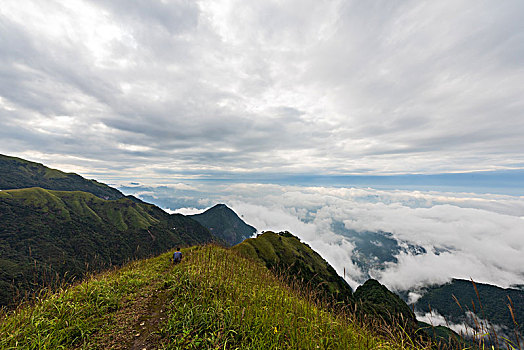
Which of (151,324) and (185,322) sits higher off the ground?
(185,322)

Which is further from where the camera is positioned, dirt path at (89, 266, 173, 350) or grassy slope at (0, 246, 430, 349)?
dirt path at (89, 266, 173, 350)

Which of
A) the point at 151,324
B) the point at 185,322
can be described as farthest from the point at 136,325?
the point at 185,322

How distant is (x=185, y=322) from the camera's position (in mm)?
7047

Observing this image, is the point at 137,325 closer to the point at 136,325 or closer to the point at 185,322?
the point at 136,325

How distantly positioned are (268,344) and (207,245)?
41.2 feet

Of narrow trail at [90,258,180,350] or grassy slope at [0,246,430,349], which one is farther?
narrow trail at [90,258,180,350]

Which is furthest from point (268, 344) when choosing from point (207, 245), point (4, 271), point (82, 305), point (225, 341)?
point (4, 271)

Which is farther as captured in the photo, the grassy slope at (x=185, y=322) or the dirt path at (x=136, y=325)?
the dirt path at (x=136, y=325)

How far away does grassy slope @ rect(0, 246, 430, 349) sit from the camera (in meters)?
6.50

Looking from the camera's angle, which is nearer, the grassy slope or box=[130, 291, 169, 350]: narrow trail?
the grassy slope

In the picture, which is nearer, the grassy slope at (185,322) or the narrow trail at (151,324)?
the grassy slope at (185,322)

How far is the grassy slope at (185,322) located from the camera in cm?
650

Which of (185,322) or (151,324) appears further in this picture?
(151,324)

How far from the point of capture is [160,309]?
826cm
